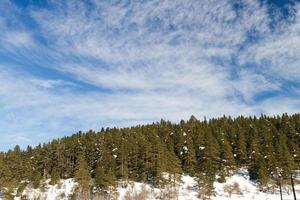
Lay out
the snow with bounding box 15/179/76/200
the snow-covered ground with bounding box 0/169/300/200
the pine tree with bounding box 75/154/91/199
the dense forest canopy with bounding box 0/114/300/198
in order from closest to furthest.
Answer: the pine tree with bounding box 75/154/91/199, the snow-covered ground with bounding box 0/169/300/200, the dense forest canopy with bounding box 0/114/300/198, the snow with bounding box 15/179/76/200

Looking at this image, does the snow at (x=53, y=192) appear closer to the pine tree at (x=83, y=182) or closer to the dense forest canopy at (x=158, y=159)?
the dense forest canopy at (x=158, y=159)

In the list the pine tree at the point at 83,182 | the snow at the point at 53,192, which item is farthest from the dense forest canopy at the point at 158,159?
the snow at the point at 53,192

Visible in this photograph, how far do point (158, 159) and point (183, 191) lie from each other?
10456 millimetres

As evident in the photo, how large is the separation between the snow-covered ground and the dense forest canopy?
7.89 feet

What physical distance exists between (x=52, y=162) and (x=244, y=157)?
196 ft

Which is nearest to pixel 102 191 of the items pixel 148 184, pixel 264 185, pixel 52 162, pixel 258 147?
pixel 148 184

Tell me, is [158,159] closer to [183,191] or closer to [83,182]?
[183,191]

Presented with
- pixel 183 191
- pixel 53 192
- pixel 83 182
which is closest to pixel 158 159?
pixel 183 191

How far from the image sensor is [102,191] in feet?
280

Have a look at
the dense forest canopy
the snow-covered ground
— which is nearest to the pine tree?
the dense forest canopy

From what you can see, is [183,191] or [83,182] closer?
[83,182]

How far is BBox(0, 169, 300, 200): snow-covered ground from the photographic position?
8819cm

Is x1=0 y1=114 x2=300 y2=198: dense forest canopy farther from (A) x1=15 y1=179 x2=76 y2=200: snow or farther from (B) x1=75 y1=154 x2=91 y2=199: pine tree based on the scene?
(A) x1=15 y1=179 x2=76 y2=200: snow

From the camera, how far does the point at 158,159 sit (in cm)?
9331
